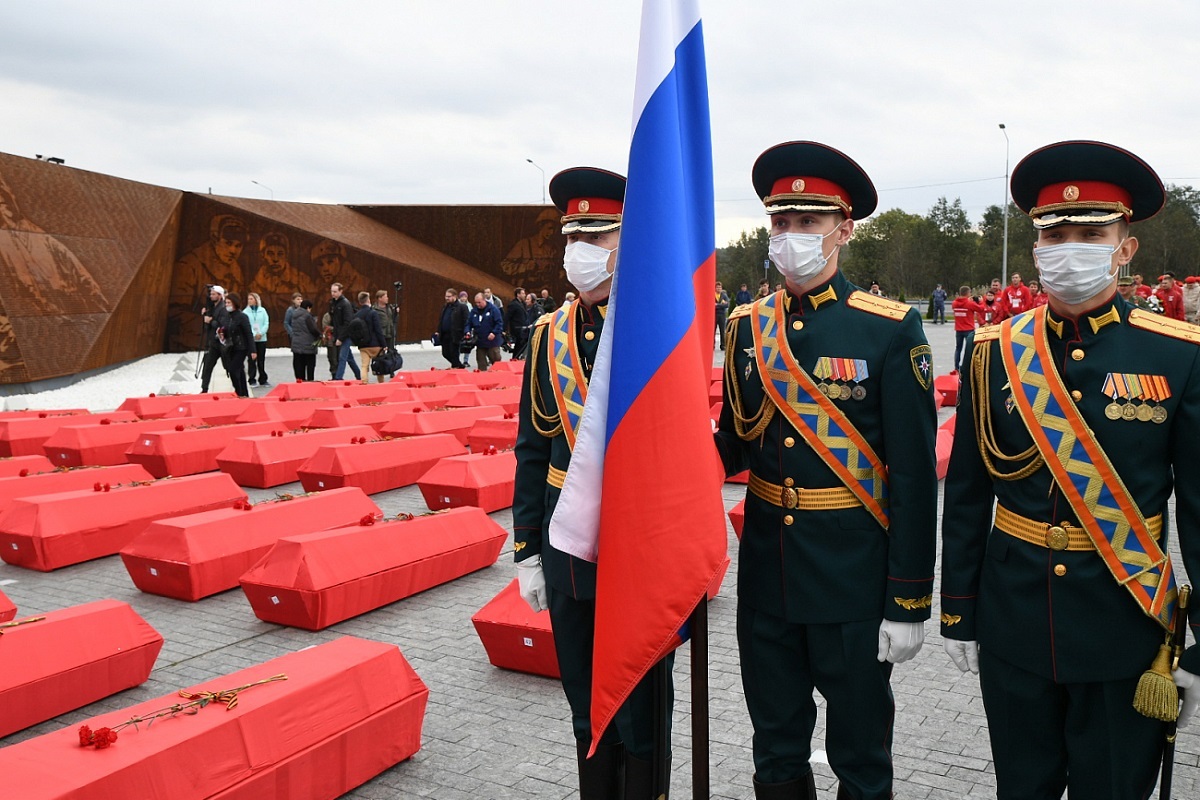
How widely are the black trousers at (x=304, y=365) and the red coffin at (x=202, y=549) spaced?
13125 millimetres

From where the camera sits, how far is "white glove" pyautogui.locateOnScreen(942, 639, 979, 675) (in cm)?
284

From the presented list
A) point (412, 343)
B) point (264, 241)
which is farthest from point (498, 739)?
point (412, 343)

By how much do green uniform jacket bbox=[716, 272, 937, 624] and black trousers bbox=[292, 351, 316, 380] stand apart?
58.8 ft

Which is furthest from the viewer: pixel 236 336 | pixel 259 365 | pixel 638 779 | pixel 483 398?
pixel 259 365

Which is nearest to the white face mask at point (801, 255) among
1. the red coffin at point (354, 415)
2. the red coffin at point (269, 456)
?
the red coffin at point (269, 456)

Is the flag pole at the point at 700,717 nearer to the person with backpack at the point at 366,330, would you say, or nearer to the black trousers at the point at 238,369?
the black trousers at the point at 238,369

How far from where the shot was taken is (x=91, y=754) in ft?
10.5

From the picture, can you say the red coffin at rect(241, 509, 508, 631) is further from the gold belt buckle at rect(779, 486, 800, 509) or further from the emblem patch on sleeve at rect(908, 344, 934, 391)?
the emblem patch on sleeve at rect(908, 344, 934, 391)

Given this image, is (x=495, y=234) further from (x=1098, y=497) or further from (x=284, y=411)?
(x=1098, y=497)

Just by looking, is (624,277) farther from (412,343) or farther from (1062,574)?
(412,343)

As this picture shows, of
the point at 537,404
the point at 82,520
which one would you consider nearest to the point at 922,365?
the point at 537,404

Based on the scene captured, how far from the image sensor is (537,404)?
3.53m

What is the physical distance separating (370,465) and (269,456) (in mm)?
1174

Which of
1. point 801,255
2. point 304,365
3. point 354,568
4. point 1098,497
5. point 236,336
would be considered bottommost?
point 354,568
